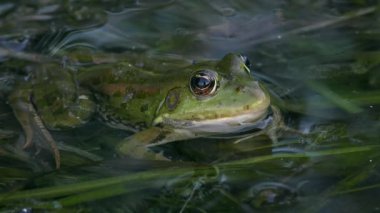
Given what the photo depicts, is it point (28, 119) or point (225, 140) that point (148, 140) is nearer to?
point (225, 140)

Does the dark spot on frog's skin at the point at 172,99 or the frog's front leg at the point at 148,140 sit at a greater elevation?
the dark spot on frog's skin at the point at 172,99

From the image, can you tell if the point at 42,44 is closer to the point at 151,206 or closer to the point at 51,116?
the point at 51,116

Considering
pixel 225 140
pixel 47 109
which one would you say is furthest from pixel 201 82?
pixel 47 109

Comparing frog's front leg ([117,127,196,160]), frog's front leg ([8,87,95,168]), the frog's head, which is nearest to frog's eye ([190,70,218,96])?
the frog's head

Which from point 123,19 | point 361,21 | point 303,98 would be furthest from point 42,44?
point 361,21

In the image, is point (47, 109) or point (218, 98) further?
point (47, 109)

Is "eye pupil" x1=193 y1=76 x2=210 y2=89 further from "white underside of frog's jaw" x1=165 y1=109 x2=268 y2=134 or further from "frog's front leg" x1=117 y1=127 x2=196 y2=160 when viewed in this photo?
"frog's front leg" x1=117 y1=127 x2=196 y2=160

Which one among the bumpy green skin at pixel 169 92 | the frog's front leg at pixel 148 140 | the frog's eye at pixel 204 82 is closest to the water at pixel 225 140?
the frog's front leg at pixel 148 140

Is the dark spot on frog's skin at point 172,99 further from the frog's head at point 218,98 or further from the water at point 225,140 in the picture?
the water at point 225,140
